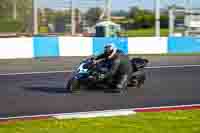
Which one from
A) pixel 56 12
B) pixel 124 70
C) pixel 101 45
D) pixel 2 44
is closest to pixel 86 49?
pixel 101 45

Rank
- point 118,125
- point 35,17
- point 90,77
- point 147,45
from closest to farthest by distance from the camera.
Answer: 1. point 118,125
2. point 90,77
3. point 147,45
4. point 35,17

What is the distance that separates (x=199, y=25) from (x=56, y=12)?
8085mm

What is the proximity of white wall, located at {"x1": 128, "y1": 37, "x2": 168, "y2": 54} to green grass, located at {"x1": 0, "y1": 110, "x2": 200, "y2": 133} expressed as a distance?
16433 millimetres

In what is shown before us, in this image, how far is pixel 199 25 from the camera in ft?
110

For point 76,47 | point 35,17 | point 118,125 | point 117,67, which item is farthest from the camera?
point 35,17

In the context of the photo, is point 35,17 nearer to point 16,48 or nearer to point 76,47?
point 76,47

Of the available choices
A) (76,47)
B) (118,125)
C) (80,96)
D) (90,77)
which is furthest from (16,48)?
(118,125)

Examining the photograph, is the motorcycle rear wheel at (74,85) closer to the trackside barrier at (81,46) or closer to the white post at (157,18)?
the trackside barrier at (81,46)

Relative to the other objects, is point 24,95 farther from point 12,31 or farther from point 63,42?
point 12,31

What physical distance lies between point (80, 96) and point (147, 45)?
45.9 ft

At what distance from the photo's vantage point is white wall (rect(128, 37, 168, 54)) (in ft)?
85.2

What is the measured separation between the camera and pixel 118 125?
8625mm

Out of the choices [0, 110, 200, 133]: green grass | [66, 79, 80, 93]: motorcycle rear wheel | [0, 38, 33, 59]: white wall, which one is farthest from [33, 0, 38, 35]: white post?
[0, 110, 200, 133]: green grass

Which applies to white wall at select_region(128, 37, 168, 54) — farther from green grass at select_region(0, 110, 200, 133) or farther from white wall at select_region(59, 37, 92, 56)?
green grass at select_region(0, 110, 200, 133)
